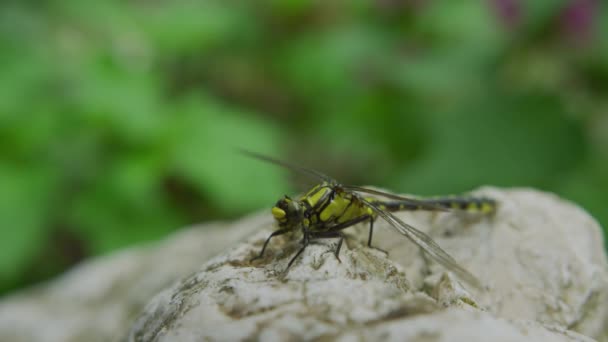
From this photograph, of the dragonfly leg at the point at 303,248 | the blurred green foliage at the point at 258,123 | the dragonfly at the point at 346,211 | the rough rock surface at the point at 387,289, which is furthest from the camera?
the blurred green foliage at the point at 258,123

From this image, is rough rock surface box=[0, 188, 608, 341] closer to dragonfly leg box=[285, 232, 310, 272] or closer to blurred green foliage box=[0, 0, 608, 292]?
dragonfly leg box=[285, 232, 310, 272]

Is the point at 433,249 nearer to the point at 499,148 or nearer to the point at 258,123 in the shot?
the point at 499,148

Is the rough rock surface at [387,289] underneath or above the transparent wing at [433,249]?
underneath

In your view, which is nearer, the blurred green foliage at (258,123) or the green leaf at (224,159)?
the blurred green foliage at (258,123)

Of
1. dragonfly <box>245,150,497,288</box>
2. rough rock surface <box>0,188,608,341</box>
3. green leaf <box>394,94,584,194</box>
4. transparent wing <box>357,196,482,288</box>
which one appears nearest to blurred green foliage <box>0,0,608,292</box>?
green leaf <box>394,94,584,194</box>

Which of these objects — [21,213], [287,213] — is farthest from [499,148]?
[21,213]

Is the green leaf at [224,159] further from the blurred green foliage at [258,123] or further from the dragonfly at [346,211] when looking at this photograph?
the dragonfly at [346,211]

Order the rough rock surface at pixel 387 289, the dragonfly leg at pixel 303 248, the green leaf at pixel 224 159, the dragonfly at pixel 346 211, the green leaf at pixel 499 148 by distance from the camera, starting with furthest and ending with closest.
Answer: the green leaf at pixel 224 159 → the green leaf at pixel 499 148 → the dragonfly at pixel 346 211 → the dragonfly leg at pixel 303 248 → the rough rock surface at pixel 387 289

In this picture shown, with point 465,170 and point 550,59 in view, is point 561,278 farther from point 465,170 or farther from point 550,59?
point 550,59

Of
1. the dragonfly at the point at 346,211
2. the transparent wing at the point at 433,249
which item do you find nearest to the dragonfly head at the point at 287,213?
the dragonfly at the point at 346,211
